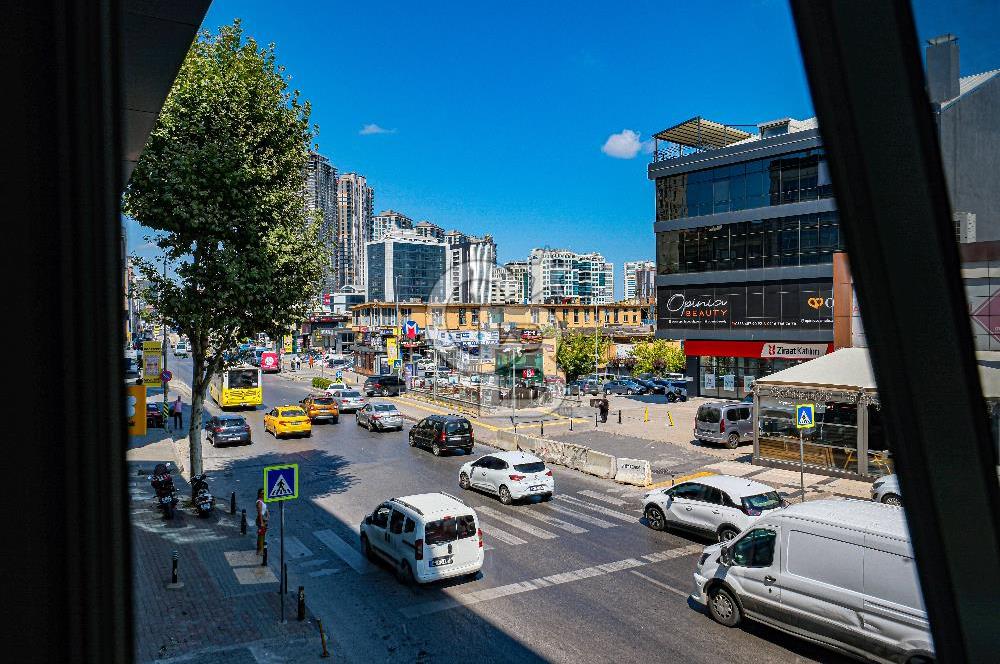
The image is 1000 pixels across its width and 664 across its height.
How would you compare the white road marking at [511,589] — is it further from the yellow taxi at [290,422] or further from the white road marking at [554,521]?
the yellow taxi at [290,422]

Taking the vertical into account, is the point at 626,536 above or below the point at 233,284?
below

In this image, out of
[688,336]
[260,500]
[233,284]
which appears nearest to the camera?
[260,500]

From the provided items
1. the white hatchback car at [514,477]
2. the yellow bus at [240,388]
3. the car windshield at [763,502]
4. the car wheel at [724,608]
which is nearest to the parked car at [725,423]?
the white hatchback car at [514,477]

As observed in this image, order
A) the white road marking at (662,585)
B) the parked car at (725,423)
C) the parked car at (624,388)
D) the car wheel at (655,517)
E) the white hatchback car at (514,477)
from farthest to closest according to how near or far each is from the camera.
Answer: the parked car at (624,388)
the parked car at (725,423)
the white hatchback car at (514,477)
the car wheel at (655,517)
the white road marking at (662,585)

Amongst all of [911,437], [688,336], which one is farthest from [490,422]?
[911,437]

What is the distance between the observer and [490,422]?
31.2 metres

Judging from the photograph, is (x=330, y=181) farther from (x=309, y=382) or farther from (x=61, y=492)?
(x=61, y=492)

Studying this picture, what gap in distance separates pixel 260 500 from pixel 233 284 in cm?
514

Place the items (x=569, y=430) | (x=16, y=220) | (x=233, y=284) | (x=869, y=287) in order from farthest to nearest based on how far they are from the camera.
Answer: (x=569, y=430), (x=233, y=284), (x=869, y=287), (x=16, y=220)

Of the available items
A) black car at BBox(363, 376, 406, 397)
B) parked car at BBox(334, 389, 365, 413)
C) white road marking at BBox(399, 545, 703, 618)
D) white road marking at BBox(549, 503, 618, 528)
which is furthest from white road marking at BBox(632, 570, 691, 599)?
black car at BBox(363, 376, 406, 397)

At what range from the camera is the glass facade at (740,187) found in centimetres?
3656

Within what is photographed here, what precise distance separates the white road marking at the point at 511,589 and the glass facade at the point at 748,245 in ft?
90.0

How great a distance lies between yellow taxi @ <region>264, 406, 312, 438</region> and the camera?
27859 mm

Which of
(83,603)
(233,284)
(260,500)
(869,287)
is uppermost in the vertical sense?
(233,284)
